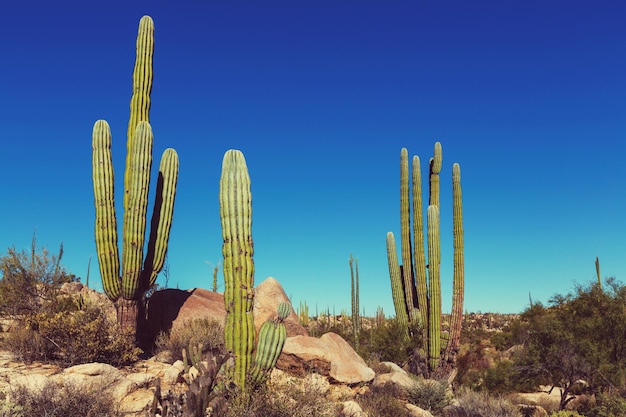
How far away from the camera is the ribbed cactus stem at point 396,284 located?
1830cm

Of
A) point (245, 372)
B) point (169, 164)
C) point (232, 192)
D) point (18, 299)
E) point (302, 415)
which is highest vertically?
point (169, 164)

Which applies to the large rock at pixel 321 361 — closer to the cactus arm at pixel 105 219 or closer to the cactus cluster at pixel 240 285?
the cactus cluster at pixel 240 285

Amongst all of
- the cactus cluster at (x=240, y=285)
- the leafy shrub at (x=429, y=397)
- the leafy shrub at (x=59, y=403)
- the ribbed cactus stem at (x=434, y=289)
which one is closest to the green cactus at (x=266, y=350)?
the cactus cluster at (x=240, y=285)

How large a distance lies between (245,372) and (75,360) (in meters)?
4.01

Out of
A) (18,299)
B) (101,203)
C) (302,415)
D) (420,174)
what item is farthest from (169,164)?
(420,174)

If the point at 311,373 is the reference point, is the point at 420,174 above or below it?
above

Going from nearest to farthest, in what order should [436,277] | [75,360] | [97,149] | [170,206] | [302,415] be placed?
[302,415], [75,360], [97,149], [170,206], [436,277]

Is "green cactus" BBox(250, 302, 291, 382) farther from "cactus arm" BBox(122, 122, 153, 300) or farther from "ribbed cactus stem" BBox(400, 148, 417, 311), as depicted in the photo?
"ribbed cactus stem" BBox(400, 148, 417, 311)

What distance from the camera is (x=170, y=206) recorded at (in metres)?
13.7

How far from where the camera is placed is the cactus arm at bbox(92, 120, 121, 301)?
12.5m

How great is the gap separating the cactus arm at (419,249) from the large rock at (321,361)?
16.1 feet

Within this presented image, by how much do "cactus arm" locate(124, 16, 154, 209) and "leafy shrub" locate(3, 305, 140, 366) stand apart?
461cm

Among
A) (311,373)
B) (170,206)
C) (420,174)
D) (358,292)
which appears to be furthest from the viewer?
(358,292)

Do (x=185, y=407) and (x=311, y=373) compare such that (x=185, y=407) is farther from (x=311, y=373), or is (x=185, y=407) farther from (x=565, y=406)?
(x=565, y=406)
